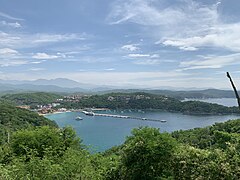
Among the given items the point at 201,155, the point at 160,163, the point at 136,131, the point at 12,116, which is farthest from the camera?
the point at 12,116

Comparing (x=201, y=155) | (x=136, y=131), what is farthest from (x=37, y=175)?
(x=201, y=155)

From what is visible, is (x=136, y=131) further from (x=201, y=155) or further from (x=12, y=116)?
(x=12, y=116)

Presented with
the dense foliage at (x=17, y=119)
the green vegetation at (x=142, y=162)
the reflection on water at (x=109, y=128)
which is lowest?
the reflection on water at (x=109, y=128)

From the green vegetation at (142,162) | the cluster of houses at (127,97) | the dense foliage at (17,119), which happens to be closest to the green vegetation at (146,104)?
the cluster of houses at (127,97)

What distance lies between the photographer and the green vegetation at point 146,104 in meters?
68.5

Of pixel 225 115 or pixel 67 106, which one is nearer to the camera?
pixel 225 115

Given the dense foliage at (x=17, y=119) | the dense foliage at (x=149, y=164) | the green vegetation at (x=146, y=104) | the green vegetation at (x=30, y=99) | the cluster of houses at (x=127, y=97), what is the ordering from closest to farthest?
the dense foliage at (x=149, y=164)
the dense foliage at (x=17, y=119)
the green vegetation at (x=146, y=104)
the green vegetation at (x=30, y=99)
the cluster of houses at (x=127, y=97)

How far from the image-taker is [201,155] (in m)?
5.84

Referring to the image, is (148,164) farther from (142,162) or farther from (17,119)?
(17,119)

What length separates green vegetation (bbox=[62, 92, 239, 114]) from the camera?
68.5m

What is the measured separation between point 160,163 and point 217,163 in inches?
79.8

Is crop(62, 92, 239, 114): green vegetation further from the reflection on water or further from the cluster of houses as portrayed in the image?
the reflection on water

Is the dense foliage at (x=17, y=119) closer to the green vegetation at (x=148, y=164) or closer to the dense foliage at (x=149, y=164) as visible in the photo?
the green vegetation at (x=148, y=164)

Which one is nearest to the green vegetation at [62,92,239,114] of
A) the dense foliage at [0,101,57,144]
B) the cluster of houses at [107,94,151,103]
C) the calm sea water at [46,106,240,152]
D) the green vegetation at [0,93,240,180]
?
the cluster of houses at [107,94,151,103]
